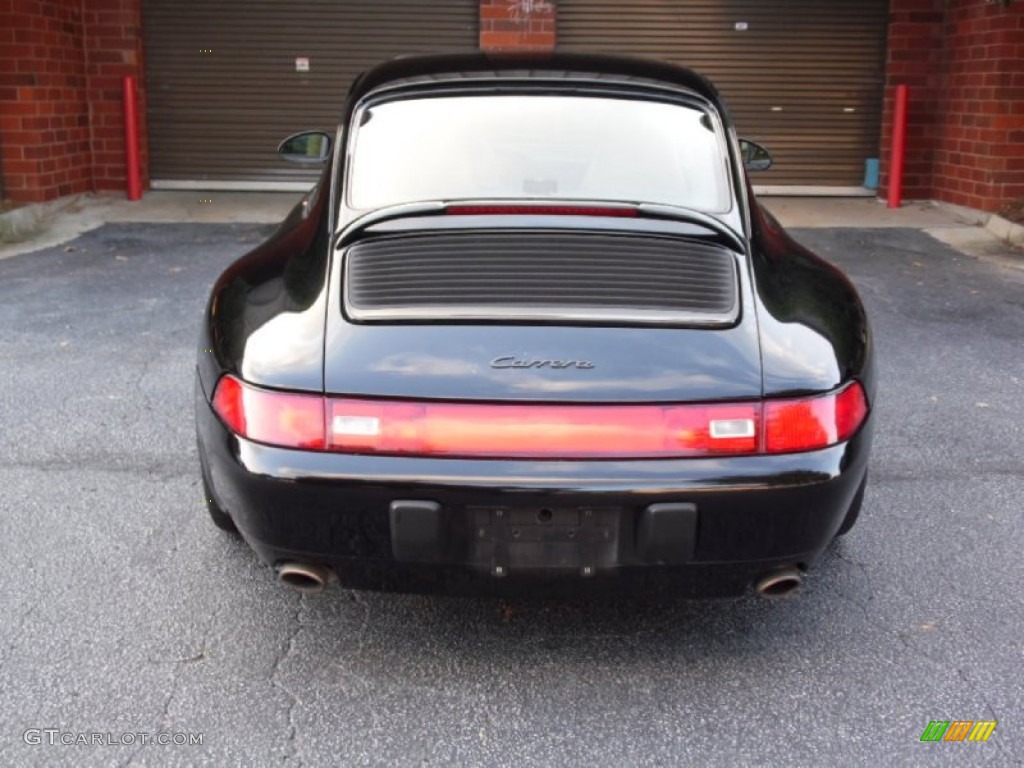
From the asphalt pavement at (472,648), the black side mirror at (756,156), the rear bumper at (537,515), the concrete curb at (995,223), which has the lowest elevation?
the asphalt pavement at (472,648)

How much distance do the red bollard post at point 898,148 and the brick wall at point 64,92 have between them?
25.8ft

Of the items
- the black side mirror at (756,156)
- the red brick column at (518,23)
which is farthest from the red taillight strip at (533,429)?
the red brick column at (518,23)

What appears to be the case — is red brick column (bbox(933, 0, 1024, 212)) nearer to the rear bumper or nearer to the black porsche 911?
the black porsche 911

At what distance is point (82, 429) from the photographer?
4.83 meters

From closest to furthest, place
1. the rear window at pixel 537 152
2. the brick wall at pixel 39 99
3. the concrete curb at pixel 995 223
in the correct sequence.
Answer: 1. the rear window at pixel 537 152
2. the concrete curb at pixel 995 223
3. the brick wall at pixel 39 99

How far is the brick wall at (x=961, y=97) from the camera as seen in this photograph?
413 inches

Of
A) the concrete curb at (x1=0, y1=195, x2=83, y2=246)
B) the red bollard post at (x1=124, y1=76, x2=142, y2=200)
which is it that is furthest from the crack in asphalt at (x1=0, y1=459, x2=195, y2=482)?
the red bollard post at (x1=124, y1=76, x2=142, y2=200)

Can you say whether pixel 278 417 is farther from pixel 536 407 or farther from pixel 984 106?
pixel 984 106

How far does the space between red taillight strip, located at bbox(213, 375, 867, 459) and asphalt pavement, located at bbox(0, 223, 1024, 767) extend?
16.6 inches

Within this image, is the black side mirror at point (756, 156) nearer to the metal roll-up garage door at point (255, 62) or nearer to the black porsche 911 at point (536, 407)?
the black porsche 911 at point (536, 407)

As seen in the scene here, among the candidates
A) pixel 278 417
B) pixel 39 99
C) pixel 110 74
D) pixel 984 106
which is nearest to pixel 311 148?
pixel 278 417

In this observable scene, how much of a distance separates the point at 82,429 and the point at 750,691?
3.19 metres

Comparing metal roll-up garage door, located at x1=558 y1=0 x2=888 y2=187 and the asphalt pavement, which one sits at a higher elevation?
metal roll-up garage door, located at x1=558 y1=0 x2=888 y2=187

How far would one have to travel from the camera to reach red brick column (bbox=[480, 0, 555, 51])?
38.0 feet
